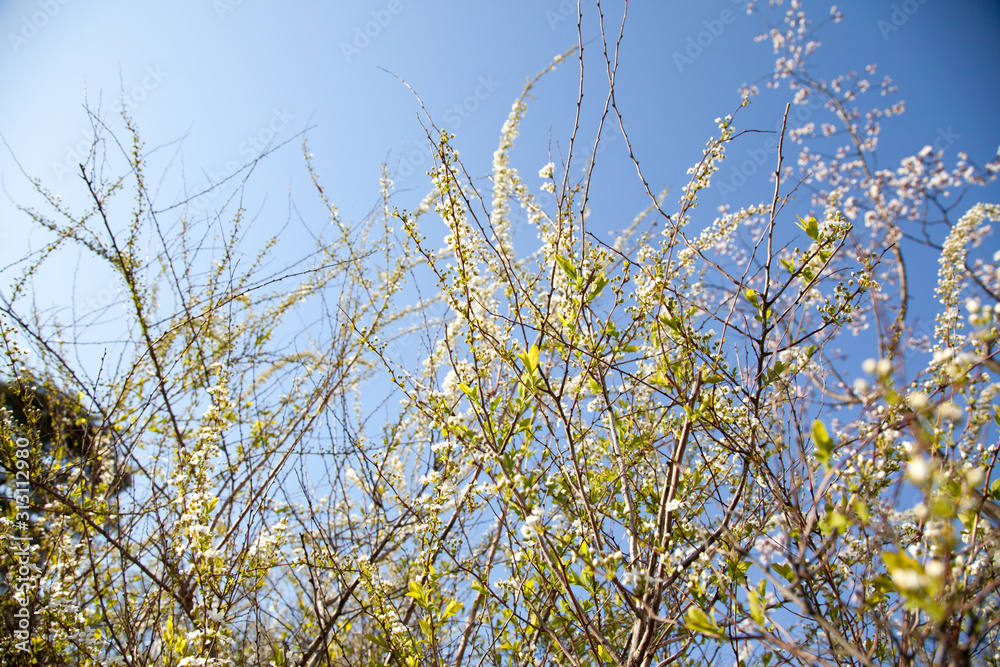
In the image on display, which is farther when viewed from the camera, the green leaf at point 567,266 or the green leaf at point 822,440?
the green leaf at point 567,266

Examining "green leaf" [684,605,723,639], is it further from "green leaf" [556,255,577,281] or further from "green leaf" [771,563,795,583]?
"green leaf" [556,255,577,281]

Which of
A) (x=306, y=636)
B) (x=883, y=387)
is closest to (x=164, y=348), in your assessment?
(x=306, y=636)

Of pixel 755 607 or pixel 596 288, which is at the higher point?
pixel 596 288

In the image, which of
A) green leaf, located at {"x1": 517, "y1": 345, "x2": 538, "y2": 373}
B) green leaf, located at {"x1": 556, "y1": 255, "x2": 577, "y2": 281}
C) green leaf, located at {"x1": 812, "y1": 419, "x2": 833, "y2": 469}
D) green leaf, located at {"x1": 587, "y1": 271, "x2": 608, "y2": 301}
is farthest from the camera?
green leaf, located at {"x1": 587, "y1": 271, "x2": 608, "y2": 301}

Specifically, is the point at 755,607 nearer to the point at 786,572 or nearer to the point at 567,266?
the point at 786,572

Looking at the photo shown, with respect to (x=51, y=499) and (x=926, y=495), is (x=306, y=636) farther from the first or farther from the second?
(x=926, y=495)

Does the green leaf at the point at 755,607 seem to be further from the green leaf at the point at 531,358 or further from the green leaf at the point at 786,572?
the green leaf at the point at 531,358

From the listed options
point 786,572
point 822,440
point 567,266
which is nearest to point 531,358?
point 567,266

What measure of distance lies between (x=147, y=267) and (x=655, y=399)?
3256 millimetres

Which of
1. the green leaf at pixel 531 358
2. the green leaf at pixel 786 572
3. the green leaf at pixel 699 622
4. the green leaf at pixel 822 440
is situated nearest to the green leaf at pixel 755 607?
the green leaf at pixel 699 622

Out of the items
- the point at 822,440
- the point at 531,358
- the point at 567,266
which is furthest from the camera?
the point at 567,266

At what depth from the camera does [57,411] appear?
326 cm

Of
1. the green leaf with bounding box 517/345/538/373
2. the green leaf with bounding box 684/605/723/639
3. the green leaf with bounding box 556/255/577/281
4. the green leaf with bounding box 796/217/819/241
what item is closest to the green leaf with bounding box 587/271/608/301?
the green leaf with bounding box 556/255/577/281

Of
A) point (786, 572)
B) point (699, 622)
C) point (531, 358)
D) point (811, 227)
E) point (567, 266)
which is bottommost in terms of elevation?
point (699, 622)
